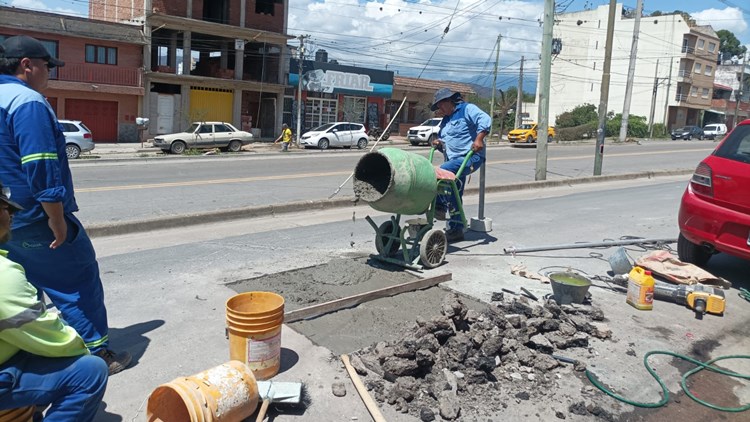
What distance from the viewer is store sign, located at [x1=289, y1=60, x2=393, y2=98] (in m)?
41.3

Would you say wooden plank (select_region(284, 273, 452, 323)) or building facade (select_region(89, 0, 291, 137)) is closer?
wooden plank (select_region(284, 273, 452, 323))

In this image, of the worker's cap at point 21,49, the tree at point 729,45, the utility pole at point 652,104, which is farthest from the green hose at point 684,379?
the tree at point 729,45

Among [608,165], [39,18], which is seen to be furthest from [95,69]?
[608,165]

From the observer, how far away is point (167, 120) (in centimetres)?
3644

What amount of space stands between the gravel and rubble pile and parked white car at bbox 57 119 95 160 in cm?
2307

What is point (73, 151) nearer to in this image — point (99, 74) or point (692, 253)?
point (99, 74)

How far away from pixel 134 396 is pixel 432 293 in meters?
3.08

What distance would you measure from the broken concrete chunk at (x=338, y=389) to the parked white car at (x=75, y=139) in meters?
23.2

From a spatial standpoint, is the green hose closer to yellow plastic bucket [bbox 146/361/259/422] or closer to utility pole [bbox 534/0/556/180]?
yellow plastic bucket [bbox 146/361/259/422]

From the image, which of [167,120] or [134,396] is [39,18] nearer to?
[167,120]

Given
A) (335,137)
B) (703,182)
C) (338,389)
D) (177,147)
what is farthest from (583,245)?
(335,137)

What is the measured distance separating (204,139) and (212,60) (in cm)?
1548

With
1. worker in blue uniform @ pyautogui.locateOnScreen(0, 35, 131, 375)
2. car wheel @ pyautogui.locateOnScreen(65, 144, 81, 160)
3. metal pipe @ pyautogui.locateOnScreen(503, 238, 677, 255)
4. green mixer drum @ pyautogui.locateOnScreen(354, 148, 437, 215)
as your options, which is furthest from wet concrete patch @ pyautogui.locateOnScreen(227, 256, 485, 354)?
car wheel @ pyautogui.locateOnScreen(65, 144, 81, 160)

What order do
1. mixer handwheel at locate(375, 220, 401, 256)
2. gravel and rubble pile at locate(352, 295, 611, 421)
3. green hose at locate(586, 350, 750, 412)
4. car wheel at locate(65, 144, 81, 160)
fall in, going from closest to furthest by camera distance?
gravel and rubble pile at locate(352, 295, 611, 421) < green hose at locate(586, 350, 750, 412) < mixer handwheel at locate(375, 220, 401, 256) < car wheel at locate(65, 144, 81, 160)
